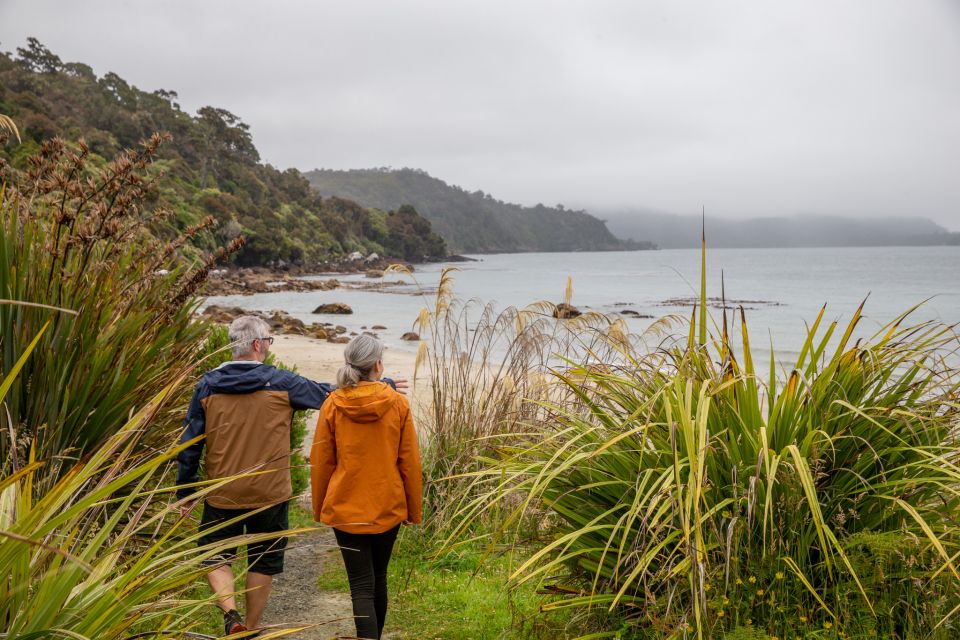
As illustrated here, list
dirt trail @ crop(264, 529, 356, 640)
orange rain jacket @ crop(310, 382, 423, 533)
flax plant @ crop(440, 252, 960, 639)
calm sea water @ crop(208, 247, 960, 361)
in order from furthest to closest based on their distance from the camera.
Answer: calm sea water @ crop(208, 247, 960, 361), dirt trail @ crop(264, 529, 356, 640), orange rain jacket @ crop(310, 382, 423, 533), flax plant @ crop(440, 252, 960, 639)

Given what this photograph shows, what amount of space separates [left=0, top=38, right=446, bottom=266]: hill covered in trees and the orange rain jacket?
44029 mm

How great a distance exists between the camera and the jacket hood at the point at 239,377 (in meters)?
3.88

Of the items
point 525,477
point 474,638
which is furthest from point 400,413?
point 474,638

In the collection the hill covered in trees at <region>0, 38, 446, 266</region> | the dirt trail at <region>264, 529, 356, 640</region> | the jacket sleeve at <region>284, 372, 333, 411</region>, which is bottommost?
the dirt trail at <region>264, 529, 356, 640</region>

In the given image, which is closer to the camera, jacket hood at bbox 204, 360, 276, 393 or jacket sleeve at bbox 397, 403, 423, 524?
jacket hood at bbox 204, 360, 276, 393

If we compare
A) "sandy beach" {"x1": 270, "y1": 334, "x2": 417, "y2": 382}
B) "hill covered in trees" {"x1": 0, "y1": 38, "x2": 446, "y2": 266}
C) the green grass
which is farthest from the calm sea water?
the green grass

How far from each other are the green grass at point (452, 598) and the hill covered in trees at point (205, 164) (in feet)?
141

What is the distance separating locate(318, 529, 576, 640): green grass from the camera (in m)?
3.99

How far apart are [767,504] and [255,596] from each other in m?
2.71

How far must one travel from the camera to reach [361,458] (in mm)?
3898

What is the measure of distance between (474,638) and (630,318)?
38020 mm

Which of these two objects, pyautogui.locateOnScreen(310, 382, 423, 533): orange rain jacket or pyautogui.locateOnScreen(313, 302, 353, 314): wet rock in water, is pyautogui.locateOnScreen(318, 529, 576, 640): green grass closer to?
pyautogui.locateOnScreen(310, 382, 423, 533): orange rain jacket

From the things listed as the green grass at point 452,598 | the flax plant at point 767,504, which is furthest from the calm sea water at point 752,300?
the flax plant at point 767,504

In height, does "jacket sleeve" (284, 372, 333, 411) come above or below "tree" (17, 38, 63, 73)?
below
